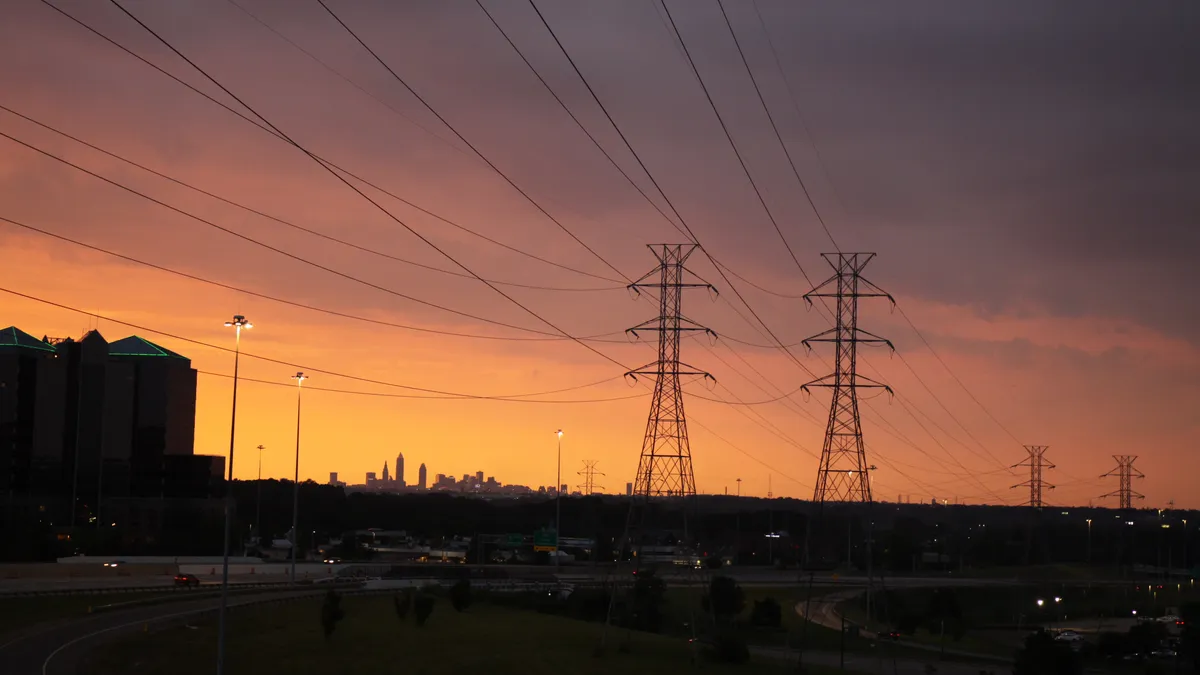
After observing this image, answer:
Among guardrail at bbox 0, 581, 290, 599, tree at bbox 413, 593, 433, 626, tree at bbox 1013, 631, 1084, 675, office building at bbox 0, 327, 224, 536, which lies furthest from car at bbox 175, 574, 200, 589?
office building at bbox 0, 327, 224, 536

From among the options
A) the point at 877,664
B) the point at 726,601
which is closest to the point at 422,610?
the point at 877,664

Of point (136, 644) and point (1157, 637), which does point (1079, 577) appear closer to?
point (1157, 637)

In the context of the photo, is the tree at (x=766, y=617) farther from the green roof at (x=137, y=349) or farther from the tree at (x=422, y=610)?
the green roof at (x=137, y=349)

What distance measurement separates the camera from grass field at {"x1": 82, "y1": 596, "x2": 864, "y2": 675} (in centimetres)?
5384

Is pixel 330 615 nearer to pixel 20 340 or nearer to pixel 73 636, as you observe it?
pixel 73 636

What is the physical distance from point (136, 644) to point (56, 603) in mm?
19048

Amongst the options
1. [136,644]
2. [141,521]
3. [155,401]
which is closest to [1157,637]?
[136,644]

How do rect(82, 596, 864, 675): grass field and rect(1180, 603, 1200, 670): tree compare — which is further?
rect(1180, 603, 1200, 670): tree

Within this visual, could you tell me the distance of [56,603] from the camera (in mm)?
73125

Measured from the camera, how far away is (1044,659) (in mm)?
65812

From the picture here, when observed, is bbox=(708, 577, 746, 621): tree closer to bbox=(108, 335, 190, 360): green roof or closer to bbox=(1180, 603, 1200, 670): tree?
bbox=(1180, 603, 1200, 670): tree

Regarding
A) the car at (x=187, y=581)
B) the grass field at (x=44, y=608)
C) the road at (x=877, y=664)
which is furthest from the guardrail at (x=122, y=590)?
the road at (x=877, y=664)

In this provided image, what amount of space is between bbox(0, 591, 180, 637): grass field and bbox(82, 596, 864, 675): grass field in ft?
29.6

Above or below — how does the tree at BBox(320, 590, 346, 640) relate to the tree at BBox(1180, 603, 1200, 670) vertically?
above
